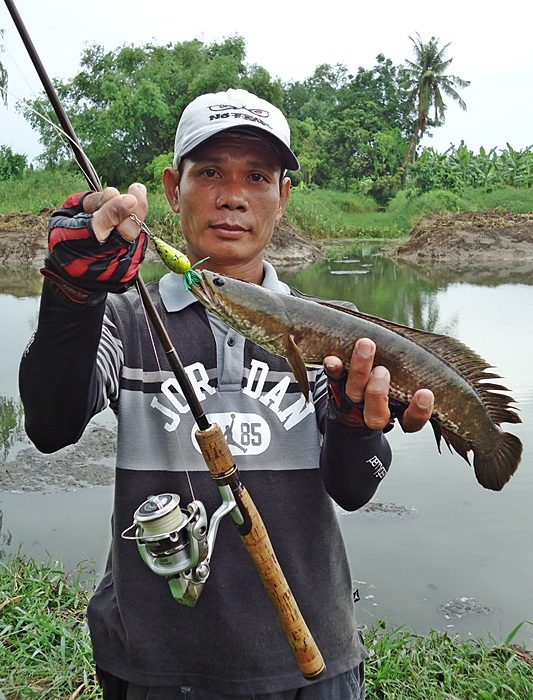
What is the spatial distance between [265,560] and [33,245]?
60.9 feet

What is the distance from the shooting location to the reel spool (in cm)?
157

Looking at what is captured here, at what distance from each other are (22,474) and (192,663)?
3.81 m

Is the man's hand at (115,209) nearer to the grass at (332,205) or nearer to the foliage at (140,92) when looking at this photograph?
the grass at (332,205)

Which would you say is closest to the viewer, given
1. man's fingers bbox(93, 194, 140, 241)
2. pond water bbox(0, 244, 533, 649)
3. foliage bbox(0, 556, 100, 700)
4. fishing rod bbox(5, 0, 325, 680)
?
man's fingers bbox(93, 194, 140, 241)

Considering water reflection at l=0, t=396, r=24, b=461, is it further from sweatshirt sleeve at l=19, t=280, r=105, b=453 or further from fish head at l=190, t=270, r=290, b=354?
fish head at l=190, t=270, r=290, b=354

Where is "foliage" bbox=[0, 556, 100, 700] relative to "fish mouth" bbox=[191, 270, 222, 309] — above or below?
below

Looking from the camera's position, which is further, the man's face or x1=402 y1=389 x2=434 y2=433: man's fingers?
the man's face

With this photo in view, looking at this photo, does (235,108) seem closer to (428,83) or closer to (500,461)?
(500,461)

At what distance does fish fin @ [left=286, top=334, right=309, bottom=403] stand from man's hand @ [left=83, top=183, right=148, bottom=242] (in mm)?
511

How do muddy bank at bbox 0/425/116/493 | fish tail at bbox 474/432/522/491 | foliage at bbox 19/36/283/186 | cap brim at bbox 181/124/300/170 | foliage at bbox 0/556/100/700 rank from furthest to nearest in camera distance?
1. foliage at bbox 19/36/283/186
2. muddy bank at bbox 0/425/116/493
3. foliage at bbox 0/556/100/700
4. cap brim at bbox 181/124/300/170
5. fish tail at bbox 474/432/522/491

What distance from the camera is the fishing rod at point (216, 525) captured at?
5.28 feet

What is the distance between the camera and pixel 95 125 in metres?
30.0

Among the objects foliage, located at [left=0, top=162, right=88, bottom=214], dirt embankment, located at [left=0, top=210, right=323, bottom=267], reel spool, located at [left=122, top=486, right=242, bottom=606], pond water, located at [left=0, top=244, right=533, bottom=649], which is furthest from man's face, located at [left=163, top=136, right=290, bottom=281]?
foliage, located at [left=0, top=162, right=88, bottom=214]

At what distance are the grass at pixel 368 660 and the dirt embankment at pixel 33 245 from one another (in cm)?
1435
